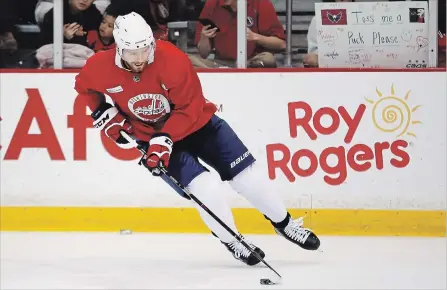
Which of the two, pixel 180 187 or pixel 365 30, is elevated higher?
pixel 365 30

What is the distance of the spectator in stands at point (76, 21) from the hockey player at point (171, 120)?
1.75 m

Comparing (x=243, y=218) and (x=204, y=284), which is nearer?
(x=204, y=284)

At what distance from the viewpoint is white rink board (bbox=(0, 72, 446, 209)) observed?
19.8 ft

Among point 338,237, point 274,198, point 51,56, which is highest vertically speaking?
point 51,56

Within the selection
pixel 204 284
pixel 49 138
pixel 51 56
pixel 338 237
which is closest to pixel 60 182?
pixel 49 138

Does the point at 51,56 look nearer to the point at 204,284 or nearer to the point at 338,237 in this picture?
the point at 338,237

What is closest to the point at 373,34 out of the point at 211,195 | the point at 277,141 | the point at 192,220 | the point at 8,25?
the point at 277,141

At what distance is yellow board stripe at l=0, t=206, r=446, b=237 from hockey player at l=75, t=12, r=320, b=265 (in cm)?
114

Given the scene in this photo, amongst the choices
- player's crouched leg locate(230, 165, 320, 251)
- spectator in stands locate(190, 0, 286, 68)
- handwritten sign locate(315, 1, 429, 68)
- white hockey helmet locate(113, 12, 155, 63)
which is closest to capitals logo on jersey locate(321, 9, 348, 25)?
handwritten sign locate(315, 1, 429, 68)

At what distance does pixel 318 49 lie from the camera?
6348 mm

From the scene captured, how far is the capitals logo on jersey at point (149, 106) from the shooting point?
4606 millimetres

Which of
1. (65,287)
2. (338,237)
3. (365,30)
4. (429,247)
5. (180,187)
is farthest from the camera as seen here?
(365,30)

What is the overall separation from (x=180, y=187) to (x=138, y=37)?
756mm

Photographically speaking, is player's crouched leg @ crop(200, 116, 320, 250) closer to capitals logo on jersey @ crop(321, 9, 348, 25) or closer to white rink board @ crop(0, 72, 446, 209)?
white rink board @ crop(0, 72, 446, 209)
